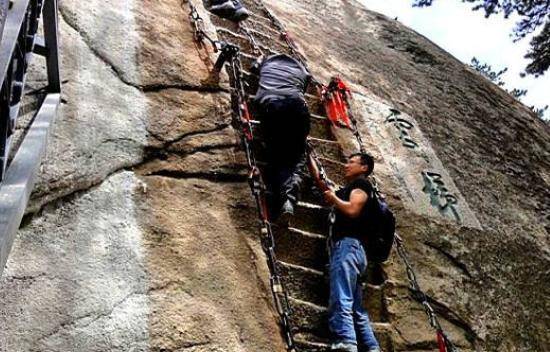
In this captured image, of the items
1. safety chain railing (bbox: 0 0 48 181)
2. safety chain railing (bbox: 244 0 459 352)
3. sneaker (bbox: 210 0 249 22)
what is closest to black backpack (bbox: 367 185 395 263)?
safety chain railing (bbox: 244 0 459 352)

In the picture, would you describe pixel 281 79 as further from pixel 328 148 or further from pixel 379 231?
pixel 379 231

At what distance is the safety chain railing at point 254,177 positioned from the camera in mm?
3615

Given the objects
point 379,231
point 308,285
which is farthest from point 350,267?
point 379,231

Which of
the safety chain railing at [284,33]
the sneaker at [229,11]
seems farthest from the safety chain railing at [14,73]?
the safety chain railing at [284,33]

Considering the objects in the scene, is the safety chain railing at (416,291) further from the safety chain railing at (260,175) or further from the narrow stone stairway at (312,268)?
the narrow stone stairway at (312,268)

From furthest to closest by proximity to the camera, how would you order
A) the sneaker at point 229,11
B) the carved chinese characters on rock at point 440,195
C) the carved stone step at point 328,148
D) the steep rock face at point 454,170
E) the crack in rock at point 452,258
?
the sneaker at point 229,11, the carved chinese characters on rock at point 440,195, the carved stone step at point 328,148, the crack in rock at point 452,258, the steep rock face at point 454,170

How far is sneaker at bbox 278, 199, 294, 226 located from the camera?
14.1 ft

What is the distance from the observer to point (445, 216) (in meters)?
5.77

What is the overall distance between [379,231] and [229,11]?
3.73 m

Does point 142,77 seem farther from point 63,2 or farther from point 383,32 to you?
point 383,32

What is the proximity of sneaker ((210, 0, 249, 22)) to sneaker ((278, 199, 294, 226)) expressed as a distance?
3327mm

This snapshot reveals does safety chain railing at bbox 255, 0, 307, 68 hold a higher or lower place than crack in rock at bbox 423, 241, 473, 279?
higher

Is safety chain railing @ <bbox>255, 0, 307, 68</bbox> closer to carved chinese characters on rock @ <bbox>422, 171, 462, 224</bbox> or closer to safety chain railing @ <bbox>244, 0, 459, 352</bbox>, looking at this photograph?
safety chain railing @ <bbox>244, 0, 459, 352</bbox>

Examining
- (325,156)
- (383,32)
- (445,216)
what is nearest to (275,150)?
(325,156)
